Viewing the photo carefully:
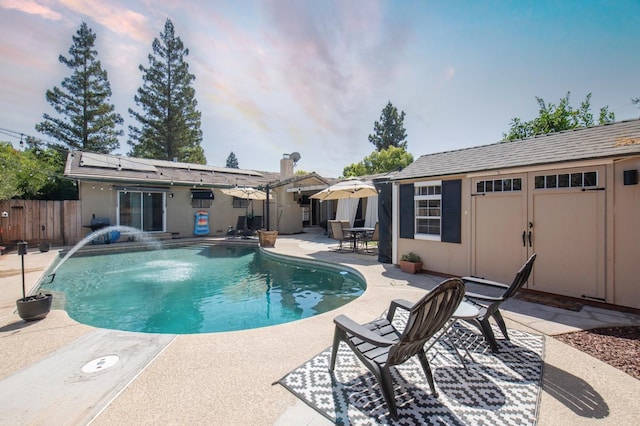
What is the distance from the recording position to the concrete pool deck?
2.25 metres

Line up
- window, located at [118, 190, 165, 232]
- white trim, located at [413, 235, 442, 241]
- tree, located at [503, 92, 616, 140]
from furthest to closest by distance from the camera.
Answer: tree, located at [503, 92, 616, 140]
window, located at [118, 190, 165, 232]
white trim, located at [413, 235, 442, 241]

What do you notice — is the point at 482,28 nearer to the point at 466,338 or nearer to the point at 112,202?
the point at 466,338

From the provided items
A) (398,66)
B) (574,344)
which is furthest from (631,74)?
(574,344)

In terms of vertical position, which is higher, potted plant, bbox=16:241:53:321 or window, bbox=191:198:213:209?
window, bbox=191:198:213:209

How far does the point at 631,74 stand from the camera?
43.2ft

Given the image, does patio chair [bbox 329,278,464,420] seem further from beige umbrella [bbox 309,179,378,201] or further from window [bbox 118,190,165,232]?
window [bbox 118,190,165,232]

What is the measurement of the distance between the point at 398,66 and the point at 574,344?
9.75 metres

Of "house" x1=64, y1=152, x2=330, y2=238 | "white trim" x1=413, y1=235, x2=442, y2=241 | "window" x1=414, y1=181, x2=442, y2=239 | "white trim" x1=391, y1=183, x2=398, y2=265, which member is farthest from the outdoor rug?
"house" x1=64, y1=152, x2=330, y2=238

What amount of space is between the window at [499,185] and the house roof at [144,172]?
13.3m

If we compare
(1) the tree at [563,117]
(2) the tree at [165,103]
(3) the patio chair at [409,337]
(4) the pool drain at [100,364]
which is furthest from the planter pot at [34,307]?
(1) the tree at [563,117]

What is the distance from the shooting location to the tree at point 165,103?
2475 cm

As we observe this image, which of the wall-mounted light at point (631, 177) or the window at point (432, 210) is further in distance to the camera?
the window at point (432, 210)

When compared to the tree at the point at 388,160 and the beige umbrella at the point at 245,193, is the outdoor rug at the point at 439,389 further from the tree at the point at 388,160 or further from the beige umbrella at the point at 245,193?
the tree at the point at 388,160

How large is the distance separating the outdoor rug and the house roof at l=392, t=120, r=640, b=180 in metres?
3.81
